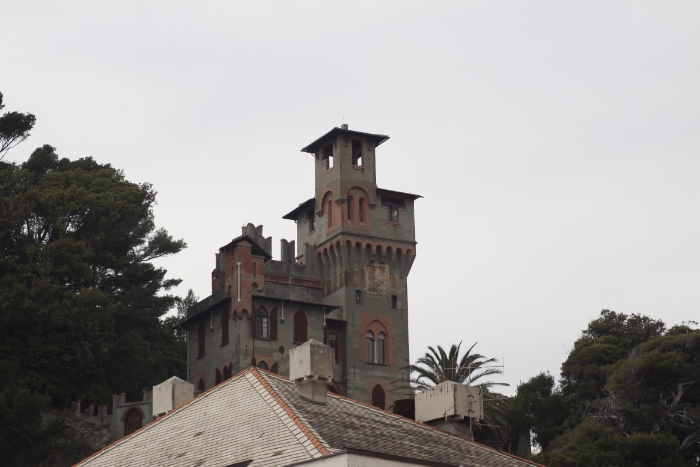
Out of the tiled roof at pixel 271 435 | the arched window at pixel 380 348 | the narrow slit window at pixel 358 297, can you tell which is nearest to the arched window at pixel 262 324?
the narrow slit window at pixel 358 297

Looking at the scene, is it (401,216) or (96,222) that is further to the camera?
(401,216)

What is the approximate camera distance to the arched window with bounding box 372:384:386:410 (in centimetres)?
6731

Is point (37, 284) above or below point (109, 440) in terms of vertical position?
above

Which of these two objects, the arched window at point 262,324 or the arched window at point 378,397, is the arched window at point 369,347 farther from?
the arched window at point 262,324

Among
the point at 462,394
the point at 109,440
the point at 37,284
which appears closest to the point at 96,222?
the point at 37,284

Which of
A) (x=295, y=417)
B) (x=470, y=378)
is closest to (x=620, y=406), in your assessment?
(x=470, y=378)

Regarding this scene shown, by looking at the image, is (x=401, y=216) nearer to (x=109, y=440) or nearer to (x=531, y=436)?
(x=531, y=436)

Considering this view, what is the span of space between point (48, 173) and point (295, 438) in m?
49.7

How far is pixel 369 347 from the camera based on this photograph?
69438mm

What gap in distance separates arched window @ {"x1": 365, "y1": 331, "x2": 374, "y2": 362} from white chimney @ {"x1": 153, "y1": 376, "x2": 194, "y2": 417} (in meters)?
40.9

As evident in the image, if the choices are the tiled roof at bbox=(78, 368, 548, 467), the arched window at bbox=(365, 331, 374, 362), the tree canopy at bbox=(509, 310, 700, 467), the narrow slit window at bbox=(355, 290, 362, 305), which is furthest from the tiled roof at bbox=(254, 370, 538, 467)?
the narrow slit window at bbox=(355, 290, 362, 305)

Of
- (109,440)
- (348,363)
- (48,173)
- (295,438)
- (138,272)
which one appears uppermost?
(48,173)

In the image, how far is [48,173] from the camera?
225 feet

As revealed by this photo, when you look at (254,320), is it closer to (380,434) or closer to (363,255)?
(363,255)
